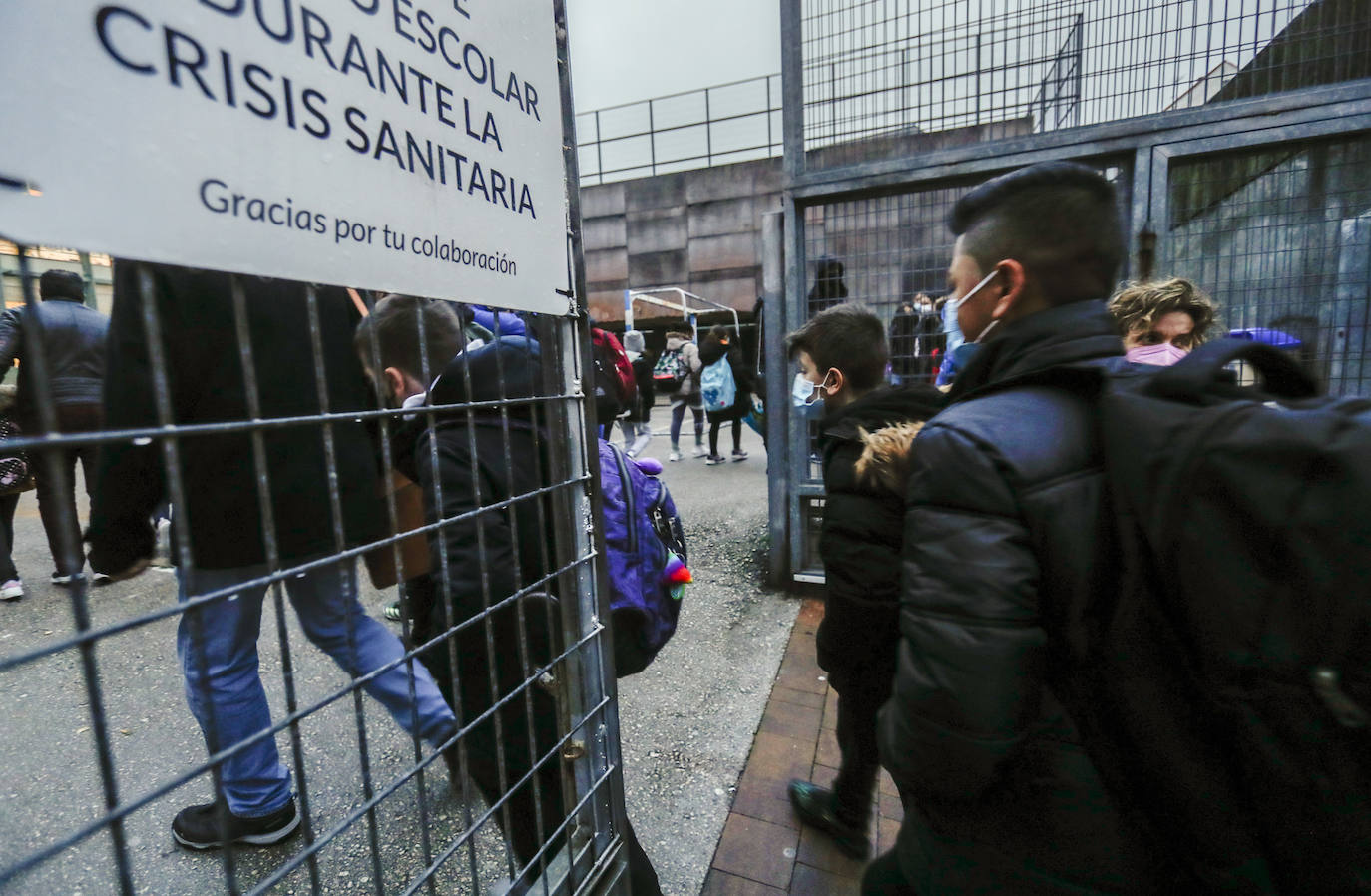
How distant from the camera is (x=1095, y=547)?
3.25ft

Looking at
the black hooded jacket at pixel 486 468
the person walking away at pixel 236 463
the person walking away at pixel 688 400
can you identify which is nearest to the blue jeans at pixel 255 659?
the person walking away at pixel 236 463

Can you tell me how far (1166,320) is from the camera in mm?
2447

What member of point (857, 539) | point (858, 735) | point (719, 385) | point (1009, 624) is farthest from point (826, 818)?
point (719, 385)

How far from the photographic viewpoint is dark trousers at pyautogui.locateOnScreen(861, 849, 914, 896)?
1.41 meters

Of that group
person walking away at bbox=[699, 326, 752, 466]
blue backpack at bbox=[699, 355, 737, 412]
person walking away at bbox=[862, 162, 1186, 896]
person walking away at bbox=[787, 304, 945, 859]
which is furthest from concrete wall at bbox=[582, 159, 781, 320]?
person walking away at bbox=[862, 162, 1186, 896]

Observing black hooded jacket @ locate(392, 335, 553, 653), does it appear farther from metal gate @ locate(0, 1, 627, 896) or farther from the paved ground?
the paved ground

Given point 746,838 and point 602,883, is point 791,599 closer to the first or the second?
point 746,838

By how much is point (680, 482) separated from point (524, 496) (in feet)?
18.9

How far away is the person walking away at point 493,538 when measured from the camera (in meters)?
1.27

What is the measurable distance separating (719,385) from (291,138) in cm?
647

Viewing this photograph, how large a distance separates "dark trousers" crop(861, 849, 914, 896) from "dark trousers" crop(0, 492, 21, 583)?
4.79 metres

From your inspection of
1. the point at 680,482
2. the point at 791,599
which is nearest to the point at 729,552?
the point at 791,599

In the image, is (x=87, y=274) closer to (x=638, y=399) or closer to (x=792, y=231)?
(x=792, y=231)

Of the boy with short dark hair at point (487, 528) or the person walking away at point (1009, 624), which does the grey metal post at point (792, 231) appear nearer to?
the boy with short dark hair at point (487, 528)
